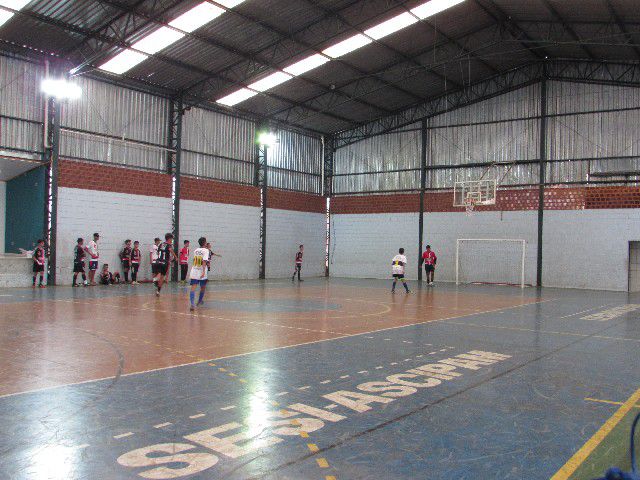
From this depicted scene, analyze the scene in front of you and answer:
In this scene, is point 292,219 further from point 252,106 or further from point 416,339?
point 416,339

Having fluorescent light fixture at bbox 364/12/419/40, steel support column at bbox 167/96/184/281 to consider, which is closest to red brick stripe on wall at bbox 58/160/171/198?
steel support column at bbox 167/96/184/281

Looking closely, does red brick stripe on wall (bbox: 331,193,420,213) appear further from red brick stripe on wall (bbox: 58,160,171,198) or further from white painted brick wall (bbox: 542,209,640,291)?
red brick stripe on wall (bbox: 58,160,171,198)

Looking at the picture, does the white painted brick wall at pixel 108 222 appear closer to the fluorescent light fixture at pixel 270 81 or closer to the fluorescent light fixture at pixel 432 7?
the fluorescent light fixture at pixel 270 81

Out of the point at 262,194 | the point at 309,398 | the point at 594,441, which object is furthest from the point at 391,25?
the point at 594,441

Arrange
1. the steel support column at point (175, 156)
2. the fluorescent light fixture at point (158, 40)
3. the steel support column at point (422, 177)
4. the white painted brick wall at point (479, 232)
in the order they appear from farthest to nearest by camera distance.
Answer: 1. the steel support column at point (422, 177)
2. the white painted brick wall at point (479, 232)
3. the steel support column at point (175, 156)
4. the fluorescent light fixture at point (158, 40)

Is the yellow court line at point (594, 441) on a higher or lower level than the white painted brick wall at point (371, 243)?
lower

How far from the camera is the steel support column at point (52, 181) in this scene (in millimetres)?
24141

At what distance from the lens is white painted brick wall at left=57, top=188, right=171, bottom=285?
24672 mm

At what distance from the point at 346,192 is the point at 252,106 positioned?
10.1 metres

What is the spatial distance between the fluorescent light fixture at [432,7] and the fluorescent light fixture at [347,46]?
9.19 ft

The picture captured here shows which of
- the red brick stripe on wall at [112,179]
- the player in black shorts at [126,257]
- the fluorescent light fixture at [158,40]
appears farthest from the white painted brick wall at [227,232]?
the fluorescent light fixture at [158,40]

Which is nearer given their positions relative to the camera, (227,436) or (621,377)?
(227,436)

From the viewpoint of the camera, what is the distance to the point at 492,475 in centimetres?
445

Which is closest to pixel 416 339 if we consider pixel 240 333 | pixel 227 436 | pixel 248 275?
pixel 240 333
